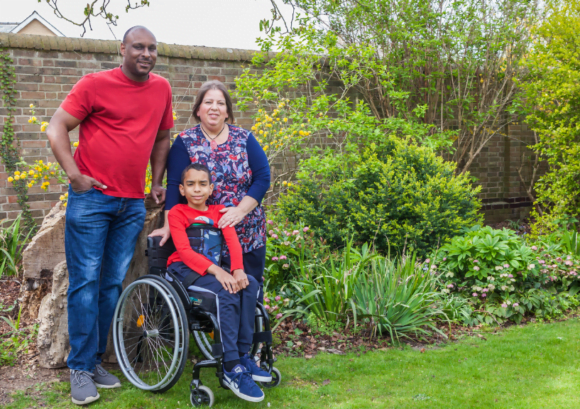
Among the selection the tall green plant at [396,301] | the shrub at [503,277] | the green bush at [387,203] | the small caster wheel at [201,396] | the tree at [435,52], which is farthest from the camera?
the tree at [435,52]

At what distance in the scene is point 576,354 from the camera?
3.65 metres

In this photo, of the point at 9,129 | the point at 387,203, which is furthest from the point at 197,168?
the point at 9,129

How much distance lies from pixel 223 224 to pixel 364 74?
4162 mm

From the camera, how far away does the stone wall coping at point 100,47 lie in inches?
214

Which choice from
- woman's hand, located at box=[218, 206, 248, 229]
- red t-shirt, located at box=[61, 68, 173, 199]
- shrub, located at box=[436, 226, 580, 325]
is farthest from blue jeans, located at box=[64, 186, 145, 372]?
shrub, located at box=[436, 226, 580, 325]

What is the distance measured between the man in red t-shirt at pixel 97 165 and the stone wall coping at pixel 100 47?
10.4ft

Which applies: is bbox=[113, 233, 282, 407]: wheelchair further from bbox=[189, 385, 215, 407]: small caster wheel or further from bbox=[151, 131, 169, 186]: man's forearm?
bbox=[151, 131, 169, 186]: man's forearm

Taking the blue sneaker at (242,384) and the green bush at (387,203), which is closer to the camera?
the blue sneaker at (242,384)

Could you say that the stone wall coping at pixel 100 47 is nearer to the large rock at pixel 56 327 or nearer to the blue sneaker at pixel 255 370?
the large rock at pixel 56 327

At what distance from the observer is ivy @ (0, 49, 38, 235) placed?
539cm

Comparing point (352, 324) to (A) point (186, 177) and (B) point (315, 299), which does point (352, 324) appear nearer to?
(B) point (315, 299)

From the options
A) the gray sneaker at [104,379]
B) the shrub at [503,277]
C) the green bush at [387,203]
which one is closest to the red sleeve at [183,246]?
the gray sneaker at [104,379]

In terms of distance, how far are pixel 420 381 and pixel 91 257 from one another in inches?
82.0

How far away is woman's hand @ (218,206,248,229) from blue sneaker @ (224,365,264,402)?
30.4 inches
